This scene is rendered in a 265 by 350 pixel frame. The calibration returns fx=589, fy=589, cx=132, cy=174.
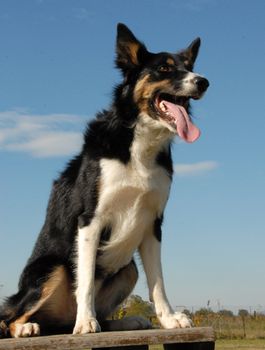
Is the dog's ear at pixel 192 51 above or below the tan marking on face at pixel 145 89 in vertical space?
above

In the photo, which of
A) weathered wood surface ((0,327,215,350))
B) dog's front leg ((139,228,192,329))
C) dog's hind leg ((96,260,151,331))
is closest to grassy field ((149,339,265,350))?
dog's hind leg ((96,260,151,331))

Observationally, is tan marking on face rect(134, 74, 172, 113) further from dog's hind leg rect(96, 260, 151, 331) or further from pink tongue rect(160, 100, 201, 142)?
dog's hind leg rect(96, 260, 151, 331)

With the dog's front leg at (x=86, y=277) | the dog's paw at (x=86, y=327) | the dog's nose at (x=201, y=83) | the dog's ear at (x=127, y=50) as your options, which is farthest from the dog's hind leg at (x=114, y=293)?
the dog's ear at (x=127, y=50)

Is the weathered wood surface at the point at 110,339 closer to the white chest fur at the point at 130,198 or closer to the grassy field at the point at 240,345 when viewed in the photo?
the white chest fur at the point at 130,198

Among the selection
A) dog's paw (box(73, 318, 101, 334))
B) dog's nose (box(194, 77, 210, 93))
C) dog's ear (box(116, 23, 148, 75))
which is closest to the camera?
dog's paw (box(73, 318, 101, 334))

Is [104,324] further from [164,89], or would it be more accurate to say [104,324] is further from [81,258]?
[164,89]

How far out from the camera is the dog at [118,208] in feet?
16.5

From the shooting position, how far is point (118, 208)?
5078mm

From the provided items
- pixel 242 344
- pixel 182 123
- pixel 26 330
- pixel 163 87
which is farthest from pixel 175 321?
pixel 242 344

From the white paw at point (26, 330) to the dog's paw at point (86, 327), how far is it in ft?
1.20

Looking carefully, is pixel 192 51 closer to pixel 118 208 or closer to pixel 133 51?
pixel 133 51

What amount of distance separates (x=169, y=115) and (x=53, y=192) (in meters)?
1.38

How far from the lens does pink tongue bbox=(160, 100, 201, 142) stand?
512 cm

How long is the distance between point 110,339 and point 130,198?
1.22 metres
